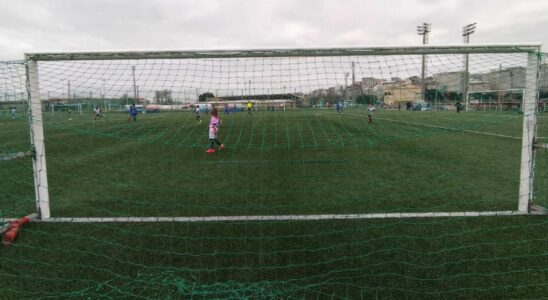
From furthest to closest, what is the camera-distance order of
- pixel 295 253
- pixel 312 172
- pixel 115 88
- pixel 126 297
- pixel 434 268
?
pixel 312 172
pixel 115 88
pixel 295 253
pixel 434 268
pixel 126 297

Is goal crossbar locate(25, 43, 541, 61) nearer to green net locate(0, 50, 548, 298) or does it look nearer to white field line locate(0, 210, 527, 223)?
green net locate(0, 50, 548, 298)

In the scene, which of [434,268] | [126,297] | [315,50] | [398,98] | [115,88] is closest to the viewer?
[126,297]

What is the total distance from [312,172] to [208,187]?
280 centimetres

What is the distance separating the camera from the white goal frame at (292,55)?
4.89 meters

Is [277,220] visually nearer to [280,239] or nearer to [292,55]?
[280,239]

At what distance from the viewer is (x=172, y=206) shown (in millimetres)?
6082

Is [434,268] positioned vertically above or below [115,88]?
below

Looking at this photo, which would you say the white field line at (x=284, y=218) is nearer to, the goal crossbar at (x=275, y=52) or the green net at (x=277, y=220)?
the green net at (x=277, y=220)

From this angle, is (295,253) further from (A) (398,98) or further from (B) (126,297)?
(A) (398,98)

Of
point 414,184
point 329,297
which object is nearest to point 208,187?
point 414,184

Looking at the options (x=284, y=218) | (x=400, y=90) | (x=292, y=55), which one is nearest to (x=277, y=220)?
(x=284, y=218)

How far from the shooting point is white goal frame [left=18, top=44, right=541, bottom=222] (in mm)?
4887

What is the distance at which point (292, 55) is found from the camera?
501 cm

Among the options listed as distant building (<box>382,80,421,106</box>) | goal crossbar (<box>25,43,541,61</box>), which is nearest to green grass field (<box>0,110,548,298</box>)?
distant building (<box>382,80,421,106</box>)
